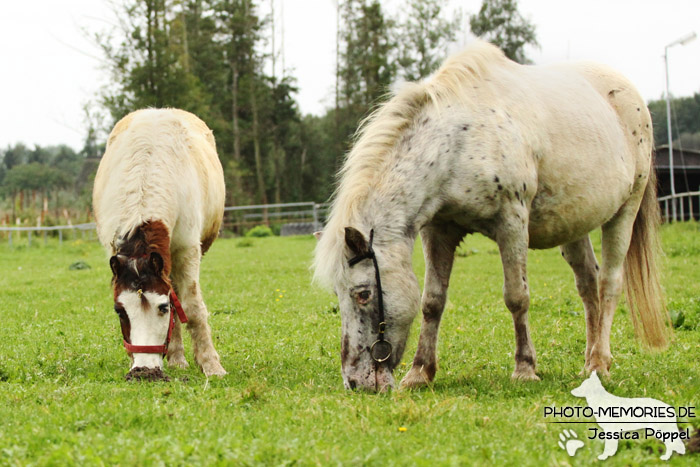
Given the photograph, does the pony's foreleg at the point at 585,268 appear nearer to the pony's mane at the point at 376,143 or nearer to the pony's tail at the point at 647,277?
the pony's tail at the point at 647,277

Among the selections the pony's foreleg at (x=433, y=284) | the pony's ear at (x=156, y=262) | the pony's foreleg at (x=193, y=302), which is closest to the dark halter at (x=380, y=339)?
the pony's foreleg at (x=433, y=284)

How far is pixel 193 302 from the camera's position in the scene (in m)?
6.07

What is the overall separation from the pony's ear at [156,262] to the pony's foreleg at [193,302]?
3.00ft

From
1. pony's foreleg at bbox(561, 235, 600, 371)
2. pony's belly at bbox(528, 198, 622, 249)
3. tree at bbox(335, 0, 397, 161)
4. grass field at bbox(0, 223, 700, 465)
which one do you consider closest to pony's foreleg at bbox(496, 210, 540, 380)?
grass field at bbox(0, 223, 700, 465)

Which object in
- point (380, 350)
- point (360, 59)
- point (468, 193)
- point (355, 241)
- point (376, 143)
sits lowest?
point (380, 350)

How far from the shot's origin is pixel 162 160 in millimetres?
5930

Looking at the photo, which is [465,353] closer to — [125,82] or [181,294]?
[181,294]

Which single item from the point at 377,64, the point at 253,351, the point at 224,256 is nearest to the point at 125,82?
the point at 224,256

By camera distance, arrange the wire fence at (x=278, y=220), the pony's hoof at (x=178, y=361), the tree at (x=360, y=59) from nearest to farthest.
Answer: the pony's hoof at (x=178, y=361), the wire fence at (x=278, y=220), the tree at (x=360, y=59)

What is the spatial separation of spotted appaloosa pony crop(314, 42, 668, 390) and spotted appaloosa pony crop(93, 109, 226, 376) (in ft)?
4.31

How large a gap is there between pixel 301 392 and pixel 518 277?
1803 mm

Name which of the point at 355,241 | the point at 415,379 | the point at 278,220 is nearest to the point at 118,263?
the point at 355,241

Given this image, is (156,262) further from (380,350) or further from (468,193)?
(468,193)

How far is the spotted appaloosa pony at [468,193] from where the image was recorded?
4645mm
